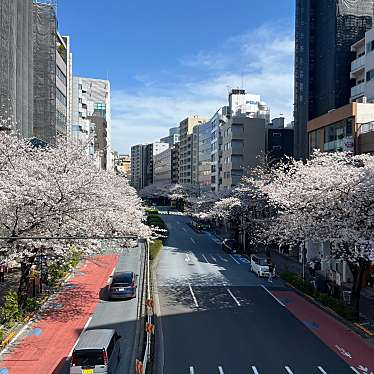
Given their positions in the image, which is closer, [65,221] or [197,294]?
[65,221]

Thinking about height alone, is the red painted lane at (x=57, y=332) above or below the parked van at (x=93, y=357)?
below

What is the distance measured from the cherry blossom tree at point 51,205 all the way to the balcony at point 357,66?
3151 centimetres

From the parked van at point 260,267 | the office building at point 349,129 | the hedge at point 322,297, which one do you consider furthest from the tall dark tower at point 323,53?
the hedge at point 322,297

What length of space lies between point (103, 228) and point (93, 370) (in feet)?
27.9

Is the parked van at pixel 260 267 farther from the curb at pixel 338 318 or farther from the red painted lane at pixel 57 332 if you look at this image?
the red painted lane at pixel 57 332

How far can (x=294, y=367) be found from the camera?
53.0 feet

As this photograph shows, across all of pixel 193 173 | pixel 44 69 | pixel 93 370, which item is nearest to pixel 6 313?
→ pixel 93 370

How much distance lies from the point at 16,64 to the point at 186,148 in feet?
308

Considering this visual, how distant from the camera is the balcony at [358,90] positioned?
4272 cm

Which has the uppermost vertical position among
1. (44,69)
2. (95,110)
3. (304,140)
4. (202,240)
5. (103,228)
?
(95,110)

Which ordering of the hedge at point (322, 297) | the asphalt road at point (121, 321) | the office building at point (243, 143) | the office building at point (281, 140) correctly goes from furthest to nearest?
the office building at point (281, 140) < the office building at point (243, 143) < the hedge at point (322, 297) < the asphalt road at point (121, 321)

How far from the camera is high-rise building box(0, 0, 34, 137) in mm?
30969

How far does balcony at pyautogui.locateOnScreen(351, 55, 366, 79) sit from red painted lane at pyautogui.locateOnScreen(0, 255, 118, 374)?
3089 centimetres

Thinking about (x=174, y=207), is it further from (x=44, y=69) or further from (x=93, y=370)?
(x=93, y=370)
